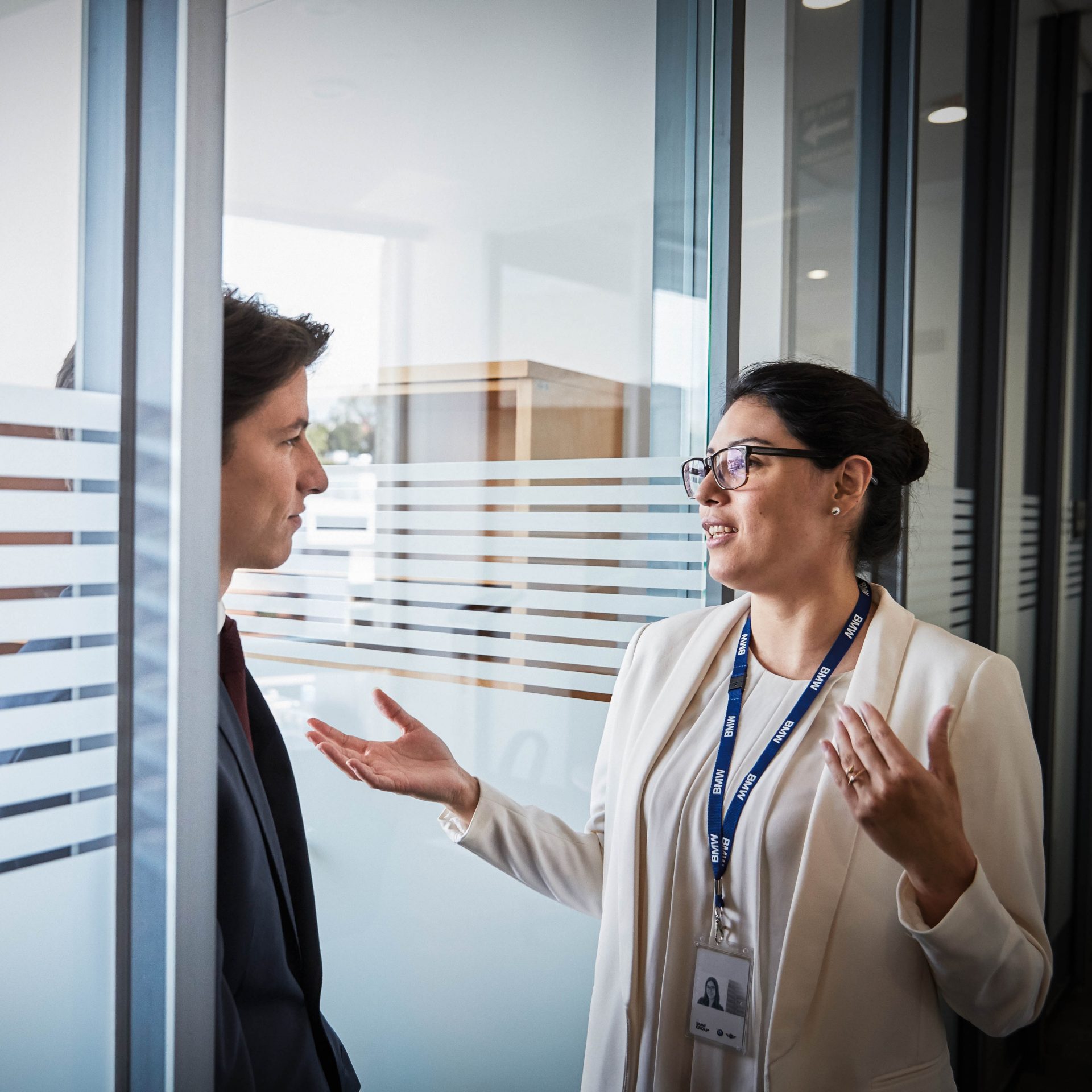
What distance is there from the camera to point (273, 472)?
49.3 inches

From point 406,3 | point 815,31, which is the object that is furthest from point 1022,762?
point 815,31

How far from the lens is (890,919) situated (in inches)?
52.8

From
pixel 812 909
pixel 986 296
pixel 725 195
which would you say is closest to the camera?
pixel 812 909

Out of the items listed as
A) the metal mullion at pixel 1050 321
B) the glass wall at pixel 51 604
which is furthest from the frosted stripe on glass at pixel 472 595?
the metal mullion at pixel 1050 321

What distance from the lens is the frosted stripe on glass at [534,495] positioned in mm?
1572

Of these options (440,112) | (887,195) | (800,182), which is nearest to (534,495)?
(440,112)

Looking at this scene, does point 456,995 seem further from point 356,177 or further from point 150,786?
point 356,177

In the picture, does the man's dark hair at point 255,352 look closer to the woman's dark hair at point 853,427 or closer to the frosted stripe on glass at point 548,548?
the frosted stripe on glass at point 548,548

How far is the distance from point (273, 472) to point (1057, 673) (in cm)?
374

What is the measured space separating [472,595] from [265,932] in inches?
26.1

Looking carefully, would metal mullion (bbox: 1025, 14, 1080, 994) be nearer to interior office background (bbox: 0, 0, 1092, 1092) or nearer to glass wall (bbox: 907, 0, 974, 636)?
interior office background (bbox: 0, 0, 1092, 1092)

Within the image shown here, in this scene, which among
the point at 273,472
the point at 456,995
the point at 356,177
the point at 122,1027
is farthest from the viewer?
the point at 456,995

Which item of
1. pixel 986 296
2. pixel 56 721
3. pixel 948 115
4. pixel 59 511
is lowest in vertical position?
pixel 56 721

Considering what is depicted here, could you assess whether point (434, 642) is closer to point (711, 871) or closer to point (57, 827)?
point (711, 871)
